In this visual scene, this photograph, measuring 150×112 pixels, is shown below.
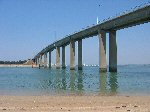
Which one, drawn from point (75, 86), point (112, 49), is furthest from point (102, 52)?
point (75, 86)

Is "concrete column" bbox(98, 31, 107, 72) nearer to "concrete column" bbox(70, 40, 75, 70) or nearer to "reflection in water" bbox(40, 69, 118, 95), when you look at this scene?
"concrete column" bbox(70, 40, 75, 70)

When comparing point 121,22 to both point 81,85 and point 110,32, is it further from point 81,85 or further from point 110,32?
point 81,85

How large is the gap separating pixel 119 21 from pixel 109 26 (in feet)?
22.1

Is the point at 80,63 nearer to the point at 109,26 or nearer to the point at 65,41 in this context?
the point at 65,41

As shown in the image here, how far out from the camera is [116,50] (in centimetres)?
8306

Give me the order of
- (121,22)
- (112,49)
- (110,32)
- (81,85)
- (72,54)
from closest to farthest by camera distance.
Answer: (81,85), (121,22), (112,49), (110,32), (72,54)

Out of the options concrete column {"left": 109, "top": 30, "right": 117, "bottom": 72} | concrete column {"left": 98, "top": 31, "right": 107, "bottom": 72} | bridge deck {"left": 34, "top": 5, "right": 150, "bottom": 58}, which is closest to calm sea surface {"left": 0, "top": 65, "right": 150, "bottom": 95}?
bridge deck {"left": 34, "top": 5, "right": 150, "bottom": 58}

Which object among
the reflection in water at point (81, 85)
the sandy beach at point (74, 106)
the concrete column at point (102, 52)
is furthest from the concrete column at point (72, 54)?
the sandy beach at point (74, 106)

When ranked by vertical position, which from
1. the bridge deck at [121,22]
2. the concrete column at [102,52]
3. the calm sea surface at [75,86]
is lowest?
the calm sea surface at [75,86]

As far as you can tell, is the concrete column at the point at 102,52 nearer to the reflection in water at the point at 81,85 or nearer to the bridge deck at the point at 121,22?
the bridge deck at the point at 121,22

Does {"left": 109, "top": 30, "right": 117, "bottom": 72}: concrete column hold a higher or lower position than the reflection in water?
higher

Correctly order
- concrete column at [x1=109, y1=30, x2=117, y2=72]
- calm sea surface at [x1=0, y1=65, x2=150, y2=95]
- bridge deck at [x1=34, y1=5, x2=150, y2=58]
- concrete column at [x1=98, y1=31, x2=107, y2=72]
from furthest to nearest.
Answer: concrete column at [x1=98, y1=31, x2=107, y2=72], concrete column at [x1=109, y1=30, x2=117, y2=72], bridge deck at [x1=34, y1=5, x2=150, y2=58], calm sea surface at [x1=0, y1=65, x2=150, y2=95]

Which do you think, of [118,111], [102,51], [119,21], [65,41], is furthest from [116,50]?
[118,111]

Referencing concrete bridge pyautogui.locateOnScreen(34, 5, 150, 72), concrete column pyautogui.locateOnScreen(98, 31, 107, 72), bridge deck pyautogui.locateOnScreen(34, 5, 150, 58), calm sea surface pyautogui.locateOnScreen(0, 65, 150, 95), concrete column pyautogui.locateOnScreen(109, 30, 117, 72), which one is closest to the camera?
calm sea surface pyautogui.locateOnScreen(0, 65, 150, 95)
